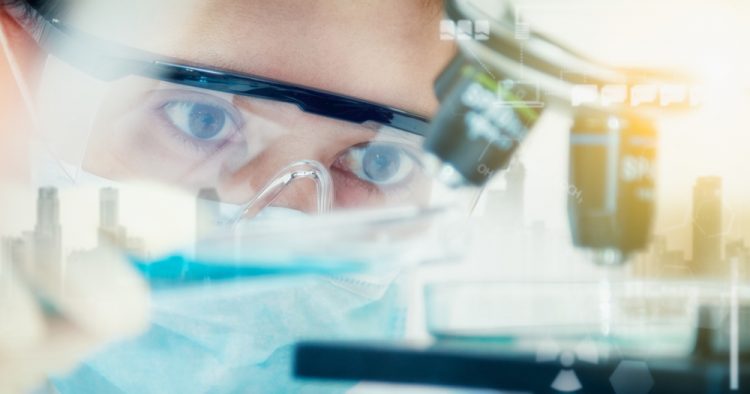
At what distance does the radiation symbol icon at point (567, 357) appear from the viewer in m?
1.14

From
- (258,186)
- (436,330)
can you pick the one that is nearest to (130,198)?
(258,186)

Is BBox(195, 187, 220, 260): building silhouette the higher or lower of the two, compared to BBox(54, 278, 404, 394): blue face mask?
higher

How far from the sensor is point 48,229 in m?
1.18

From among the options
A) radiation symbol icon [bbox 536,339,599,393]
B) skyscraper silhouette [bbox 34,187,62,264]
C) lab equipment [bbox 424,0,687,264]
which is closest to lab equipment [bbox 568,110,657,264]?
lab equipment [bbox 424,0,687,264]

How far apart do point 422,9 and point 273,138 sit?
28 cm

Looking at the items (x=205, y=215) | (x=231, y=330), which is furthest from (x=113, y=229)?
(x=231, y=330)

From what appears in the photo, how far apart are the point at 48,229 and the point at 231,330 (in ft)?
0.99

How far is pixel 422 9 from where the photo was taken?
1.15 m

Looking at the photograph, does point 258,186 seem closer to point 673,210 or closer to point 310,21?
point 310,21

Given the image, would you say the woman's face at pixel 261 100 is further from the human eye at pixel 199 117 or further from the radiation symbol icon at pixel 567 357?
the radiation symbol icon at pixel 567 357

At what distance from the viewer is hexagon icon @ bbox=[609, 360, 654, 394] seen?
113 cm

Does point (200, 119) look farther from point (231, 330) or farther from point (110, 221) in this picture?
point (231, 330)

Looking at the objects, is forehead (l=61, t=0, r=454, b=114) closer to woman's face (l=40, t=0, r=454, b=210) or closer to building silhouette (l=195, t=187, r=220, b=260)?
woman's face (l=40, t=0, r=454, b=210)

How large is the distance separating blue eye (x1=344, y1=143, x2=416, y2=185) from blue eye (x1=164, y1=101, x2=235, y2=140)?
0.19m
